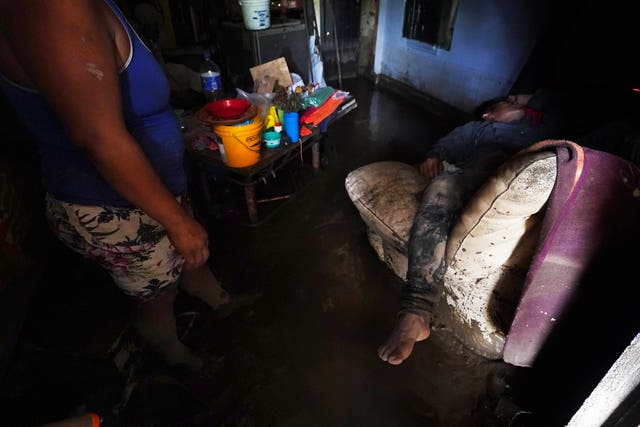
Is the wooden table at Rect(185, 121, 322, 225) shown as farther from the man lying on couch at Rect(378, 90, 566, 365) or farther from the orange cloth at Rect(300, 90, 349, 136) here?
the man lying on couch at Rect(378, 90, 566, 365)

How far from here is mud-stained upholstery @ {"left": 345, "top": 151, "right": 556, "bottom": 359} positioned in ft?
3.48

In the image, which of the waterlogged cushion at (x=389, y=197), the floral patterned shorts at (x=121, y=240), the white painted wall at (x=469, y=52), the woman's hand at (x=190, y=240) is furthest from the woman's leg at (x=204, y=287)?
the white painted wall at (x=469, y=52)

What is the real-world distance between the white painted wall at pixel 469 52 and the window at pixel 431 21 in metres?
0.07

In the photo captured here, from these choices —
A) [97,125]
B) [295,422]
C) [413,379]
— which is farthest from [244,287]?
[97,125]

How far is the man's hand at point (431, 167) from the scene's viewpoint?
89.6 inches

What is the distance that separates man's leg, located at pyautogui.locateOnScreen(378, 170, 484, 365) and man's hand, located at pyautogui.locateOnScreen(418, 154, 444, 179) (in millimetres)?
811

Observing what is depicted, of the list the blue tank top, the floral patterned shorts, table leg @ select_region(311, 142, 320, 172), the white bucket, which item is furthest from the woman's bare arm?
the white bucket

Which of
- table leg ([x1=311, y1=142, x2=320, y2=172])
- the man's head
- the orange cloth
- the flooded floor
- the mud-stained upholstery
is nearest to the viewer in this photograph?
the mud-stained upholstery

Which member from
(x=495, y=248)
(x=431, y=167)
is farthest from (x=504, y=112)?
(x=495, y=248)

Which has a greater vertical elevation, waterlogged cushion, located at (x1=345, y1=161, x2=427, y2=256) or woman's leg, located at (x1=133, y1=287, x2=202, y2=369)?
waterlogged cushion, located at (x1=345, y1=161, x2=427, y2=256)

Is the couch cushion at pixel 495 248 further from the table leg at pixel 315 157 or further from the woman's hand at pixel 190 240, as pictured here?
the table leg at pixel 315 157

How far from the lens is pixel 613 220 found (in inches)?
39.8

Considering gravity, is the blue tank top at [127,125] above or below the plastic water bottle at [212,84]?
above

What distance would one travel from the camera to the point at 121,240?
1046 millimetres
